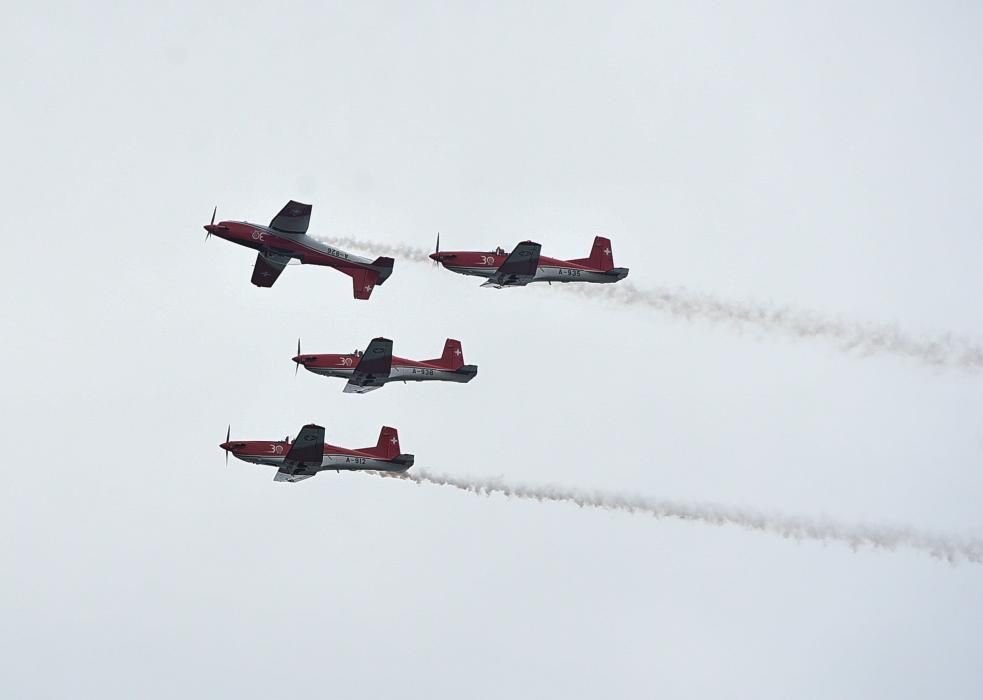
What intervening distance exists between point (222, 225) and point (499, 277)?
1570cm

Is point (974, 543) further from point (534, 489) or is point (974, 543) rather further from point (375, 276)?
point (375, 276)

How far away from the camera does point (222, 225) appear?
111375 mm

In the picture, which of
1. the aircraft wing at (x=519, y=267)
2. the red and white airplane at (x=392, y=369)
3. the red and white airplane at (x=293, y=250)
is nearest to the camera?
the aircraft wing at (x=519, y=267)

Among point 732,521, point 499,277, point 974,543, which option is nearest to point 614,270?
point 499,277

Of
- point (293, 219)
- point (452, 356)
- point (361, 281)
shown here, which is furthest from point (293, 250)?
point (452, 356)

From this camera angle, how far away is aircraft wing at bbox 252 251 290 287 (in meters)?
114

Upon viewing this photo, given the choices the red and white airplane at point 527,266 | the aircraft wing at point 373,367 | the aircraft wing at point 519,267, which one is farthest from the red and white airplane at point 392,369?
the aircraft wing at point 519,267

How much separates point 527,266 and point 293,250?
13443 millimetres

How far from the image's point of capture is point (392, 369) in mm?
115562

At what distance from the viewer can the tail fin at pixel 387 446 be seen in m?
112

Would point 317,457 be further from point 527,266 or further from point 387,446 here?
point 527,266

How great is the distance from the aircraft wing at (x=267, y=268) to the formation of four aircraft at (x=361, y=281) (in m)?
0.06

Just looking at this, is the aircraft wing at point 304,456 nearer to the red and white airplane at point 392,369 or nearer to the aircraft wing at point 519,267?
the red and white airplane at point 392,369

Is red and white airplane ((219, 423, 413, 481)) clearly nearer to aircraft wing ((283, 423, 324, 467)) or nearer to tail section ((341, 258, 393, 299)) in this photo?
aircraft wing ((283, 423, 324, 467))
